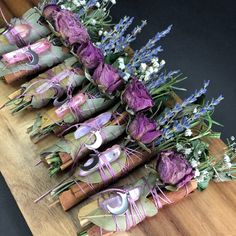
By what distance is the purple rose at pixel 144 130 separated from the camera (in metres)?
1.20

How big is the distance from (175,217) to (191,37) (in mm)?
869

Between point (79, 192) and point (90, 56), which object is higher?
point (90, 56)

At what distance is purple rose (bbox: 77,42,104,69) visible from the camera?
1303mm

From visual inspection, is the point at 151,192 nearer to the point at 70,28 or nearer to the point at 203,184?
the point at 203,184

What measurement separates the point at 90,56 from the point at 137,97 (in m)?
0.20

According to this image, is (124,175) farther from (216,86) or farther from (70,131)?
(216,86)

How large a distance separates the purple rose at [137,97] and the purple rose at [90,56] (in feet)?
0.46

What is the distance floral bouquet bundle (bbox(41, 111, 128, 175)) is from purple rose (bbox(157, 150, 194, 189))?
0.62 feet

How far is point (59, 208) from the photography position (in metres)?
1.20

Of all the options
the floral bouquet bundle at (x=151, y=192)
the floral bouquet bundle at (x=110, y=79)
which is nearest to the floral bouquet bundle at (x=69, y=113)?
the floral bouquet bundle at (x=110, y=79)

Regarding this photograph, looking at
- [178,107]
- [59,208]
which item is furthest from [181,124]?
[59,208]

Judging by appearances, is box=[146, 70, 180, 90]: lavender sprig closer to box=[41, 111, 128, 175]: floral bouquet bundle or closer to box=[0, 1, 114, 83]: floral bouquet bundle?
box=[41, 111, 128, 175]: floral bouquet bundle

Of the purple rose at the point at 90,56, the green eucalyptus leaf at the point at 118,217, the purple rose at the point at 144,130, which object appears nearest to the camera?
the green eucalyptus leaf at the point at 118,217

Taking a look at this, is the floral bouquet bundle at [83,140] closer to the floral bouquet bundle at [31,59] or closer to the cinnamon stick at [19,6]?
the floral bouquet bundle at [31,59]
